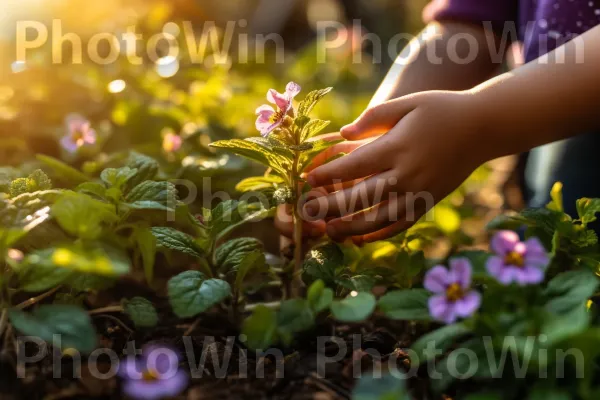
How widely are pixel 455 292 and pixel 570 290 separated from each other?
16 cm

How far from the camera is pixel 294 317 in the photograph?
0.99m

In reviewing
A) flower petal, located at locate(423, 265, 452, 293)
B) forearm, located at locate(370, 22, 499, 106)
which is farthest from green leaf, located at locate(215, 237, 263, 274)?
forearm, located at locate(370, 22, 499, 106)

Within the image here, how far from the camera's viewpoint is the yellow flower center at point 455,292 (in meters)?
0.92

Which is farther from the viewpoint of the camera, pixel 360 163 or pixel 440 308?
pixel 360 163

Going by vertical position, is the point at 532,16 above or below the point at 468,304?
above

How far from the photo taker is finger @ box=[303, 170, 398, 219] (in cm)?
111

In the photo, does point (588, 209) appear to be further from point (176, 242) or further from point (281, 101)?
point (176, 242)

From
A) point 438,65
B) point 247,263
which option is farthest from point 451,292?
point 438,65


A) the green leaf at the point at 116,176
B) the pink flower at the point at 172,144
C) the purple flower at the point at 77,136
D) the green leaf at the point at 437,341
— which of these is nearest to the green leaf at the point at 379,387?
the green leaf at the point at 437,341

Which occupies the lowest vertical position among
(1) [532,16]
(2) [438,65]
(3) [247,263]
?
(3) [247,263]

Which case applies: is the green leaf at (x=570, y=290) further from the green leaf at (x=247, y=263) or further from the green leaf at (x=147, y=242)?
the green leaf at (x=147, y=242)

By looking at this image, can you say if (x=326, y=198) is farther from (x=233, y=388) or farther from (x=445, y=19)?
(x=445, y=19)

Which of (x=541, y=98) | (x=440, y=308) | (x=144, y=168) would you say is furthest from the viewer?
(x=144, y=168)

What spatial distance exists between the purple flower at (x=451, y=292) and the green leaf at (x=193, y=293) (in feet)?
1.04
